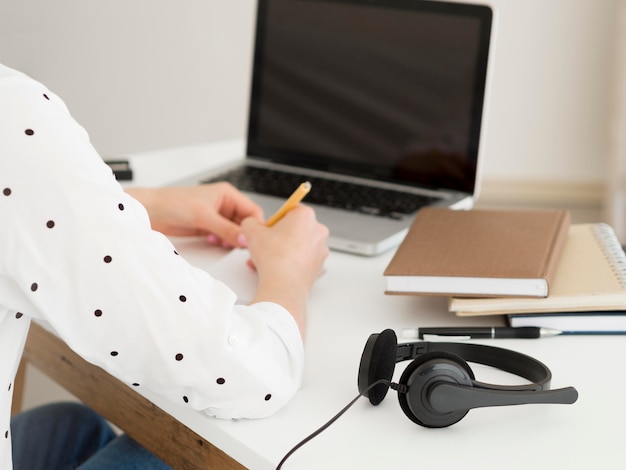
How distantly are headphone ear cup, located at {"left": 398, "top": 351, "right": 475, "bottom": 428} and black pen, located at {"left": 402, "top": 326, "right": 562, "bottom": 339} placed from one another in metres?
0.15

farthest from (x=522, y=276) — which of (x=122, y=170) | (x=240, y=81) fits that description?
(x=240, y=81)

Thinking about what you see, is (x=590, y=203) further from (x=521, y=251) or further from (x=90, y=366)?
(x=90, y=366)

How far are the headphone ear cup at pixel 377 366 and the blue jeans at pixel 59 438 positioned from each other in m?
0.34

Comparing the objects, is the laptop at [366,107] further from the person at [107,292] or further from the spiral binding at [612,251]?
the person at [107,292]

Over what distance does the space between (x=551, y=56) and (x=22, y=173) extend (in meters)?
2.45

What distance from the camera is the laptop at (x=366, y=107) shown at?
1.20 m

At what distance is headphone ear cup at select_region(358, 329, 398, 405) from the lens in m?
0.67

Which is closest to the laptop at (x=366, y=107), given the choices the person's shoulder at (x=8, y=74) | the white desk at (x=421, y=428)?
the white desk at (x=421, y=428)

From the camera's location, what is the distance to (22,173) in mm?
563

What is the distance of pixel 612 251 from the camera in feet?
2.91

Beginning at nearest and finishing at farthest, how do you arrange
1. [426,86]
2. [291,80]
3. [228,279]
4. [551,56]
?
[228,279] < [426,86] < [291,80] < [551,56]

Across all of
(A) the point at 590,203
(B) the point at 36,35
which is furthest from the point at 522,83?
(B) the point at 36,35

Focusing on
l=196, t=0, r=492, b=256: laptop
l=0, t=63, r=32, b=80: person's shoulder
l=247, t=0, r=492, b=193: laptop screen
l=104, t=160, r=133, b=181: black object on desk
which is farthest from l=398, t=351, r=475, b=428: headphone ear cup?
l=104, t=160, r=133, b=181: black object on desk

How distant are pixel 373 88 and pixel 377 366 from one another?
0.70 metres
